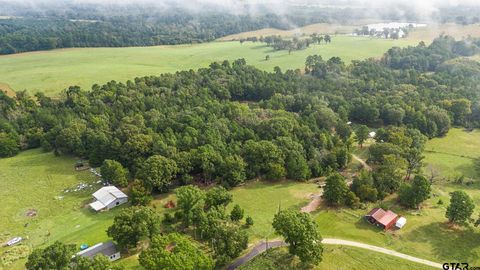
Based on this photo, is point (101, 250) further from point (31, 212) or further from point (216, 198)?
point (31, 212)

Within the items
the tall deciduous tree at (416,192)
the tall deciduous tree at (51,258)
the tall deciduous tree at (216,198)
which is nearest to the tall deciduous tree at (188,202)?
the tall deciduous tree at (216,198)

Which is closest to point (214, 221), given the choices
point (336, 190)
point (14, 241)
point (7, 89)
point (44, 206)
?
point (336, 190)

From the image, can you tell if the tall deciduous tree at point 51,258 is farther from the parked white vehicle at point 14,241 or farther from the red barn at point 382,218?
the red barn at point 382,218

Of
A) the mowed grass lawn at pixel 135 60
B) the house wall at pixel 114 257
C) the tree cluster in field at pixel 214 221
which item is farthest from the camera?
the mowed grass lawn at pixel 135 60

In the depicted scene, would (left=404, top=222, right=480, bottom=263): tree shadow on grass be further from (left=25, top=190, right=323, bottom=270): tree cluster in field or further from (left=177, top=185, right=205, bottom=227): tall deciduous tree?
(left=177, top=185, right=205, bottom=227): tall deciduous tree

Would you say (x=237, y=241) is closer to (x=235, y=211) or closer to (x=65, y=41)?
(x=235, y=211)
